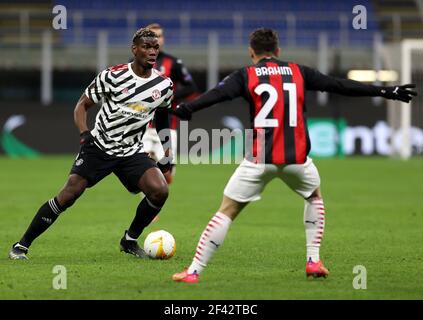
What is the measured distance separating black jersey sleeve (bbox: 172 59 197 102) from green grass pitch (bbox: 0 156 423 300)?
164 centimetres

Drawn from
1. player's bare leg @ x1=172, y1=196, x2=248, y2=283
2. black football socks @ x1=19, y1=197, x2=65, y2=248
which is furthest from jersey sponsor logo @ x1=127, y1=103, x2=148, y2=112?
player's bare leg @ x1=172, y1=196, x2=248, y2=283

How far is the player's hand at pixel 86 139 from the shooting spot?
26.6 ft

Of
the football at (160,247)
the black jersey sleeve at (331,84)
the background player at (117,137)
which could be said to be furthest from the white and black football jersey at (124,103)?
Result: the black jersey sleeve at (331,84)

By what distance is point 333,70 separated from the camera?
2759 centimetres

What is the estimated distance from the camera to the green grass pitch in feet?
22.1

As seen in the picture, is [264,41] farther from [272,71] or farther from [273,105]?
[273,105]

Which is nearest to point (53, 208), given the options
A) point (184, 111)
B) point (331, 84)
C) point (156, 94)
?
point (156, 94)

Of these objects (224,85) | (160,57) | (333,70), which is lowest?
(224,85)

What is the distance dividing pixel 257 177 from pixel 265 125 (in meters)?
0.39

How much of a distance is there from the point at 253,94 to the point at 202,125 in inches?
701

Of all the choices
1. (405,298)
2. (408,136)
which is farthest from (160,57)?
(408,136)

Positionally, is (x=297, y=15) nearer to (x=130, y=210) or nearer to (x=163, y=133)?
(x=130, y=210)

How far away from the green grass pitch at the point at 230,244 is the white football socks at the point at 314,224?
0.22 metres

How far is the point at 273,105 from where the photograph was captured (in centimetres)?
691
